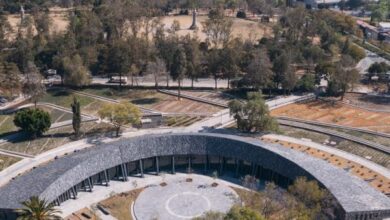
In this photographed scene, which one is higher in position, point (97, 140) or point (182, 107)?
point (182, 107)

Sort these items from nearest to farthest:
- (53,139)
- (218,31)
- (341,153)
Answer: (341,153)
(53,139)
(218,31)

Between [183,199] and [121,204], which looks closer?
[121,204]

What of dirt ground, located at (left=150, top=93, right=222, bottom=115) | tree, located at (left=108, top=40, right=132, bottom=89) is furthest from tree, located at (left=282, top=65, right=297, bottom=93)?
tree, located at (left=108, top=40, right=132, bottom=89)

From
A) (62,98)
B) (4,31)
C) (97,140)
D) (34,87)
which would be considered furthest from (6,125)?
(4,31)

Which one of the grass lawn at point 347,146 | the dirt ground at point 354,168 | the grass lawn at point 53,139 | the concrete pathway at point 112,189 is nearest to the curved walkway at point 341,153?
the dirt ground at point 354,168

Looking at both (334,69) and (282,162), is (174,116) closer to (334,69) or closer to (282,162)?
(282,162)

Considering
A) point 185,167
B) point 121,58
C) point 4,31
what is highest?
point 4,31

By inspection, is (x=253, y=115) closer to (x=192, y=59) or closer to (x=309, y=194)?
(x=309, y=194)
